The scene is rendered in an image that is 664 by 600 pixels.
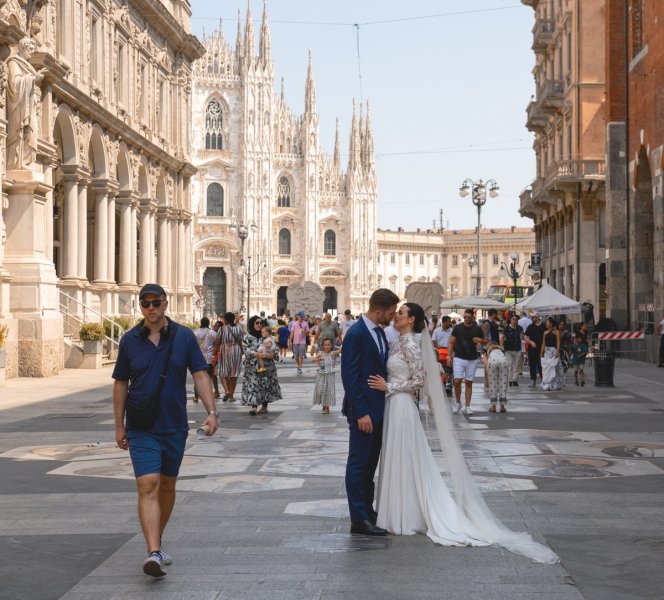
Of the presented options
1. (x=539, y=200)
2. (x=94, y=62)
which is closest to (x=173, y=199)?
(x=94, y=62)

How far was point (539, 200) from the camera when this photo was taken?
52938mm

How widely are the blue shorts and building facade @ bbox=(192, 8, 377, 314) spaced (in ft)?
271

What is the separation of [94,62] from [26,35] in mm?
10294

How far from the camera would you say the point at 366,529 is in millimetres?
7793

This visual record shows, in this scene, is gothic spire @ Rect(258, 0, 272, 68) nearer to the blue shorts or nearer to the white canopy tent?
the white canopy tent

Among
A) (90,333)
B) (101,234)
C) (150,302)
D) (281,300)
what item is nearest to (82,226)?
(101,234)

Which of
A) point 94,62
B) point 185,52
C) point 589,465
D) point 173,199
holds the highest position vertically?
point 185,52

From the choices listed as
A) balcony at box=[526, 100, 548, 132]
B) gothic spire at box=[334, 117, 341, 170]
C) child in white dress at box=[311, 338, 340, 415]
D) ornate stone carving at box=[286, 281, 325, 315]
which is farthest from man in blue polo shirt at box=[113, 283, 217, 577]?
gothic spire at box=[334, 117, 341, 170]

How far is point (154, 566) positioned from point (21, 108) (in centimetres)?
2026

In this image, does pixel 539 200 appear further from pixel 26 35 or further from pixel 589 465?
pixel 589 465

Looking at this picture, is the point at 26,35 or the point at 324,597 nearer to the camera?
the point at 324,597

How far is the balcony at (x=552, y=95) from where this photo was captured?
163 ft

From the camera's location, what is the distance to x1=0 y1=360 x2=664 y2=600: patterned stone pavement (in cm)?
640

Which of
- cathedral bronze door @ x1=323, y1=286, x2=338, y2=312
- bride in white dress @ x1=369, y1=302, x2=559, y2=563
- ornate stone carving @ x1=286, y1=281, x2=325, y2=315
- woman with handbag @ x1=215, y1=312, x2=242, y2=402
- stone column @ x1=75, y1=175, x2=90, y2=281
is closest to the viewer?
bride in white dress @ x1=369, y1=302, x2=559, y2=563
